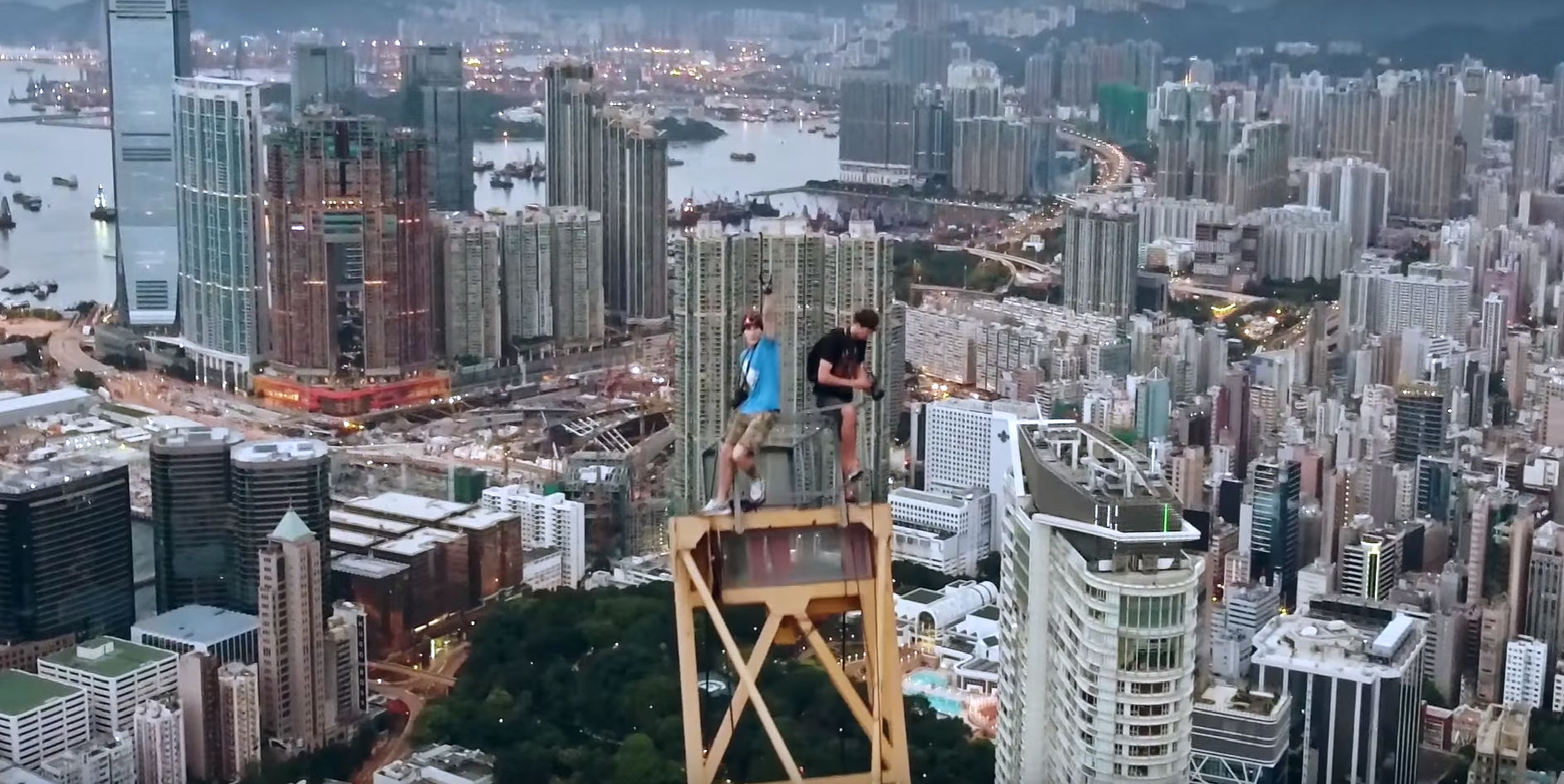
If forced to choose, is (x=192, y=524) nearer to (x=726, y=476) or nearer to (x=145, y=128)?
(x=726, y=476)

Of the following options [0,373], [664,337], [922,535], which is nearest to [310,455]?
[922,535]

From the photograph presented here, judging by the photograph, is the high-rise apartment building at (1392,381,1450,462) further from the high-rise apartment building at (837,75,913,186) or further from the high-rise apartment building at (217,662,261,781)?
the high-rise apartment building at (837,75,913,186)

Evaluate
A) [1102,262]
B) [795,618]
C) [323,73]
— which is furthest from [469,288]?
[795,618]

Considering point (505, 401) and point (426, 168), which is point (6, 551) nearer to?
point (505, 401)

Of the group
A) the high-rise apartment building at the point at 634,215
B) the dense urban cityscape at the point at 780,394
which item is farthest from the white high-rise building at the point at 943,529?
the high-rise apartment building at the point at 634,215

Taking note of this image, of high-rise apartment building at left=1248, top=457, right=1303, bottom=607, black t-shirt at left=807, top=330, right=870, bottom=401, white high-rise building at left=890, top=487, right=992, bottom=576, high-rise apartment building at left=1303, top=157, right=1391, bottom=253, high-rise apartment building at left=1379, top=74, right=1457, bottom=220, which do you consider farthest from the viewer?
high-rise apartment building at left=1379, top=74, right=1457, bottom=220

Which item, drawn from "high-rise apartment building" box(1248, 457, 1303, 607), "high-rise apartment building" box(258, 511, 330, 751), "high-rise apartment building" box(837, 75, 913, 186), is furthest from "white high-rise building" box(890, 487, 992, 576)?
"high-rise apartment building" box(837, 75, 913, 186)
